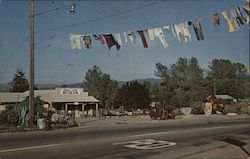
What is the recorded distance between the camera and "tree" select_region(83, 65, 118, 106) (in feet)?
230

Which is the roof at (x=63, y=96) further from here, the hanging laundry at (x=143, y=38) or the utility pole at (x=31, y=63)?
the hanging laundry at (x=143, y=38)

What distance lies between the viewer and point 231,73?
3435 inches

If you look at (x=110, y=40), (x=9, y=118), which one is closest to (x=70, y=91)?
(x=9, y=118)

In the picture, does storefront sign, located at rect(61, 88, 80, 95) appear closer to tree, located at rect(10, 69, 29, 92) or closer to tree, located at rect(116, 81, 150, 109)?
tree, located at rect(116, 81, 150, 109)

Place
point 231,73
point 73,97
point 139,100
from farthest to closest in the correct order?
point 231,73 < point 139,100 < point 73,97

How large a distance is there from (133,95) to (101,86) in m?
12.0

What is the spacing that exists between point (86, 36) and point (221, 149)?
1148 cm

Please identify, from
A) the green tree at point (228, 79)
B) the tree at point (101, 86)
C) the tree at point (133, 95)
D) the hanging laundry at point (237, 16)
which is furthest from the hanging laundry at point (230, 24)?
the green tree at point (228, 79)

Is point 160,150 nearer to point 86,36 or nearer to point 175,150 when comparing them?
point 175,150

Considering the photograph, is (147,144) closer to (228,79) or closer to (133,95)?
(133,95)

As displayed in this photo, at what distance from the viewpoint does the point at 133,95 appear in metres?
62.5

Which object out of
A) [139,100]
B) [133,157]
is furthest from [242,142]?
[139,100]

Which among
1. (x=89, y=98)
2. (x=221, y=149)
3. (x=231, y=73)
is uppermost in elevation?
(x=231, y=73)

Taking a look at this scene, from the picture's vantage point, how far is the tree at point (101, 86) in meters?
70.0
